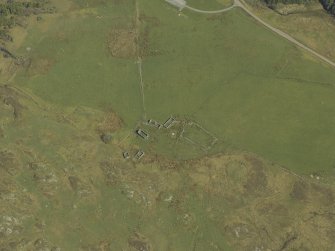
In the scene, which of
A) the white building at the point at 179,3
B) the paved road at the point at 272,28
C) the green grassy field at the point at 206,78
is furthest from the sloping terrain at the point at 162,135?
the white building at the point at 179,3

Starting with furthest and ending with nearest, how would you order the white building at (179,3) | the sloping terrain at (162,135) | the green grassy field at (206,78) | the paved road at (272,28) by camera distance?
the white building at (179,3)
the paved road at (272,28)
the green grassy field at (206,78)
the sloping terrain at (162,135)

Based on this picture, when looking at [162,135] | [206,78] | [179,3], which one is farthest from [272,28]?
[162,135]

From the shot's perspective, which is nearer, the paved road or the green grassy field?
the green grassy field

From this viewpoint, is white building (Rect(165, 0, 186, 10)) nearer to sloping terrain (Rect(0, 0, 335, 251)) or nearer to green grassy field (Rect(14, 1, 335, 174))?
green grassy field (Rect(14, 1, 335, 174))

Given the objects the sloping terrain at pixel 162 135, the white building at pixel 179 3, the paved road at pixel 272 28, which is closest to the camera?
the sloping terrain at pixel 162 135

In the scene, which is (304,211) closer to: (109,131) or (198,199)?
(198,199)

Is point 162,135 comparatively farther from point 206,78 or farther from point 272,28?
point 272,28

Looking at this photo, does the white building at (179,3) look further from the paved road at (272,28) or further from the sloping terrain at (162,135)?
the sloping terrain at (162,135)

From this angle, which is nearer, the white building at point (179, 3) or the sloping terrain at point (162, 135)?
the sloping terrain at point (162, 135)

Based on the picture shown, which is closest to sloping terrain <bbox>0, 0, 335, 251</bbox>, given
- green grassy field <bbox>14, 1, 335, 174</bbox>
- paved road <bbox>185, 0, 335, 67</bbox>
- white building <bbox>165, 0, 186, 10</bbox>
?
green grassy field <bbox>14, 1, 335, 174</bbox>
